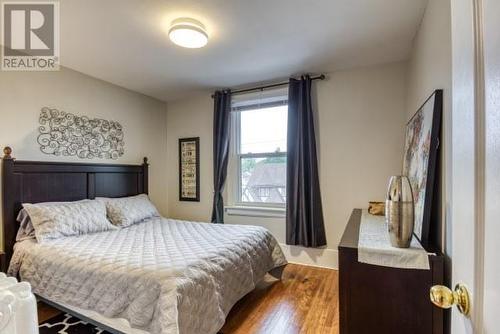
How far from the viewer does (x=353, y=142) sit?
10.1 feet

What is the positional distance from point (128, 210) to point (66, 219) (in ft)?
2.22

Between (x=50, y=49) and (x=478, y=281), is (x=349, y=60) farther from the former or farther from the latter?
(x=50, y=49)

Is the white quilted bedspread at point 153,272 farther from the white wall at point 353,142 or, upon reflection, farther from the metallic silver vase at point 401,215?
the metallic silver vase at point 401,215

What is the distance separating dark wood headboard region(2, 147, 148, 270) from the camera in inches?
95.0

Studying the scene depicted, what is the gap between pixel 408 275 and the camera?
53.2 inches

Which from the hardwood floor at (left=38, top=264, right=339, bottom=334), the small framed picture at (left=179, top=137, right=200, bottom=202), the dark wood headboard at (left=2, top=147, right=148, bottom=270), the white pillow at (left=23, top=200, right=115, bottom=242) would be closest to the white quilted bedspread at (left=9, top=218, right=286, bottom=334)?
the white pillow at (left=23, top=200, right=115, bottom=242)

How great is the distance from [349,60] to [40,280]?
3459 mm

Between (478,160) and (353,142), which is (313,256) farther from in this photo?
(478,160)

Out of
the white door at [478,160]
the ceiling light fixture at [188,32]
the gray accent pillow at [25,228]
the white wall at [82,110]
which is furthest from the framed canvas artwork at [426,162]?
the white wall at [82,110]

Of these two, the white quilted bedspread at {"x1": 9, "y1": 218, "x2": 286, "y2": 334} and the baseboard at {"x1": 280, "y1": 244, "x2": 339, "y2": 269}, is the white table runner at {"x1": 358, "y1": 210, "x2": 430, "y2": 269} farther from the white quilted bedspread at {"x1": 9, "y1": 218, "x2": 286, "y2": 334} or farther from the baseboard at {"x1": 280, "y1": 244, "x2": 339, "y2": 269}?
the baseboard at {"x1": 280, "y1": 244, "x2": 339, "y2": 269}

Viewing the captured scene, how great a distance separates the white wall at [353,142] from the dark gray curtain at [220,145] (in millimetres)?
696

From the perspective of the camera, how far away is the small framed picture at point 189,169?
400 cm

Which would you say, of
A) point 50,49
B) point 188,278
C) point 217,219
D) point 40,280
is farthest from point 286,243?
point 50,49

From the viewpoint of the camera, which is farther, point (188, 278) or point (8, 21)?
point (8, 21)
